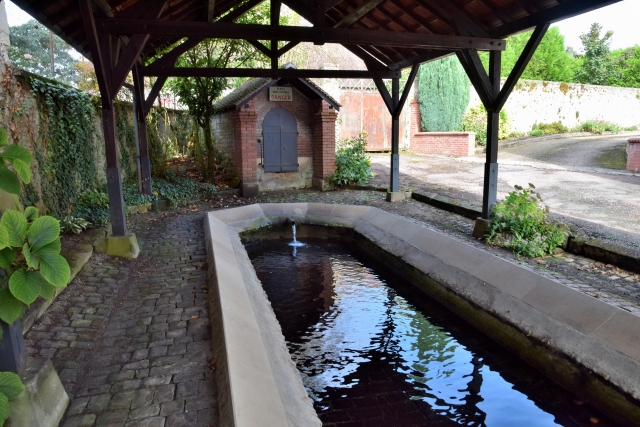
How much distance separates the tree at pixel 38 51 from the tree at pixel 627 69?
35385mm

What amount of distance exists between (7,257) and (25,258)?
0.07 meters

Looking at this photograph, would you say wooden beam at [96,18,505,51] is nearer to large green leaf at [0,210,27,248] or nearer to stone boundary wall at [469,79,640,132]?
large green leaf at [0,210,27,248]

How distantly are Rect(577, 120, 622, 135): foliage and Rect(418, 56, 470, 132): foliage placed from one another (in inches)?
308

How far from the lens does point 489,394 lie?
394cm

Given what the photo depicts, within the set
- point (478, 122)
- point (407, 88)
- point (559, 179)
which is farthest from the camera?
point (478, 122)

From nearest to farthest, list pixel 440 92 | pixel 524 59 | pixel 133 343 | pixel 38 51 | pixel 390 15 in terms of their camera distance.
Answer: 1. pixel 133 343
2. pixel 524 59
3. pixel 390 15
4. pixel 440 92
5. pixel 38 51

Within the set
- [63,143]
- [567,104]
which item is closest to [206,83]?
[63,143]

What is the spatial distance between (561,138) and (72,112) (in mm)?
21476

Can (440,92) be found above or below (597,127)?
above

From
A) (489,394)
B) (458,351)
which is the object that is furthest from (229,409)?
(458,351)

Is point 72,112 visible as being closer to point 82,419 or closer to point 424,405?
point 82,419

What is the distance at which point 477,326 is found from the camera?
5.15 meters

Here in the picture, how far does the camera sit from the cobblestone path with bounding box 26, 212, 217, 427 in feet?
9.37

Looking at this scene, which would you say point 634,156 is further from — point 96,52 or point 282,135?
point 96,52
